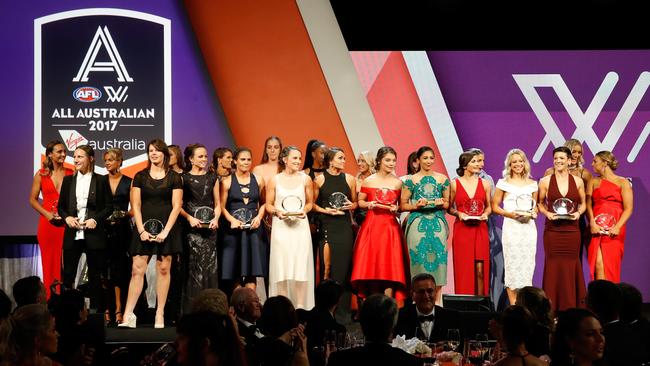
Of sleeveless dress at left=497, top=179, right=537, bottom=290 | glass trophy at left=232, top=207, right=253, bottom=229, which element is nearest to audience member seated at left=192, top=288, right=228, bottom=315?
glass trophy at left=232, top=207, right=253, bottom=229

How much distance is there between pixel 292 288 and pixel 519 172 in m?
2.41

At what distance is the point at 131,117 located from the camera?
10.9 m

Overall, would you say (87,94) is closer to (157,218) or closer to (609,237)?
(157,218)

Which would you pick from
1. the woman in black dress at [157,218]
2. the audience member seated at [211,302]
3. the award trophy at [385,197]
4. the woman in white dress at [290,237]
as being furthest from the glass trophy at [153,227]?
the audience member seated at [211,302]

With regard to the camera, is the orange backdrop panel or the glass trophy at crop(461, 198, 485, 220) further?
the orange backdrop panel

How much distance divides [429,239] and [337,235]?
0.86 meters

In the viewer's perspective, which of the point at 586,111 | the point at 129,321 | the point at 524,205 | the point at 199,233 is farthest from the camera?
the point at 586,111

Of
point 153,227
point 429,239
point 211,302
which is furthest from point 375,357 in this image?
point 429,239

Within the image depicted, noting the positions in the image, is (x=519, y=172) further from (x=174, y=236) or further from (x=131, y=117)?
(x=131, y=117)

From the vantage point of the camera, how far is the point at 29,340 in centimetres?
425

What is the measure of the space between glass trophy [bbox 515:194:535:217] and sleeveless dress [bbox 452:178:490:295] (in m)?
0.32

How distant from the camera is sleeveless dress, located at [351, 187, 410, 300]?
9016 mm

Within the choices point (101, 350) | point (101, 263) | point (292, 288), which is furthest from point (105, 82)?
point (101, 350)

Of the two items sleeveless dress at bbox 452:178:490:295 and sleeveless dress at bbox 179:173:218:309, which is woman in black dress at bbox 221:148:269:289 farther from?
sleeveless dress at bbox 452:178:490:295
